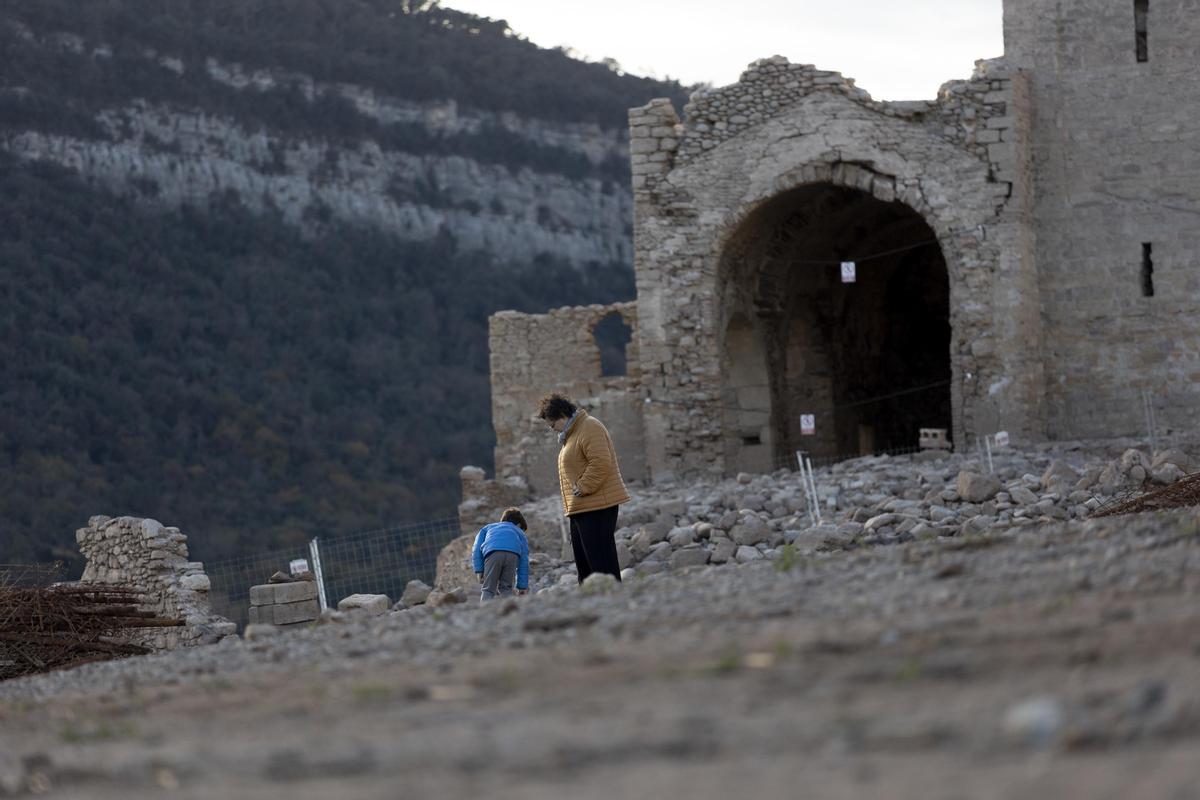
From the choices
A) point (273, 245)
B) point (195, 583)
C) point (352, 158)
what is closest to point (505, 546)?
point (195, 583)

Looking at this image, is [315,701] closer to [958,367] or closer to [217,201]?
[958,367]

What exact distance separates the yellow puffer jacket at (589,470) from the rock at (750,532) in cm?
483

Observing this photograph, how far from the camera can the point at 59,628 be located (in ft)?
45.2

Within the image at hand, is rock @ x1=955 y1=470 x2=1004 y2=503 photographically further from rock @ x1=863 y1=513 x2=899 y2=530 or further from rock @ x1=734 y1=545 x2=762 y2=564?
rock @ x1=734 y1=545 x2=762 y2=564

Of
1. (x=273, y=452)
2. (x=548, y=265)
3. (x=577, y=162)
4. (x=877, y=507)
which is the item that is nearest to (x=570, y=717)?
(x=877, y=507)

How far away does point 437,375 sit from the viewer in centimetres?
5281

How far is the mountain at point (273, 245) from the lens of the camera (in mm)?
40812

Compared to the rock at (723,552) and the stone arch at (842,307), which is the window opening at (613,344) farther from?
the rock at (723,552)

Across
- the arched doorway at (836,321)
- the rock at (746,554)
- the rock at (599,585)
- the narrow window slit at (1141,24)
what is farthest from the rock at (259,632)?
the narrow window slit at (1141,24)

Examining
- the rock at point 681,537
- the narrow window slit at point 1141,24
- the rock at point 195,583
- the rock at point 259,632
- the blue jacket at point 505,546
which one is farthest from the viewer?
the narrow window slit at point 1141,24

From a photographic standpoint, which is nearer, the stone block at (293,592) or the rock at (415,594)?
the stone block at (293,592)

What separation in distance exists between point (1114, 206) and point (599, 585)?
14.3 metres

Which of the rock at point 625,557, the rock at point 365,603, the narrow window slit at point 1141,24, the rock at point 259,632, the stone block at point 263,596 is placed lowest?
the rock at point 365,603

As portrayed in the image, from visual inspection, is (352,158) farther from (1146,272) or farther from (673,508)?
(673,508)
